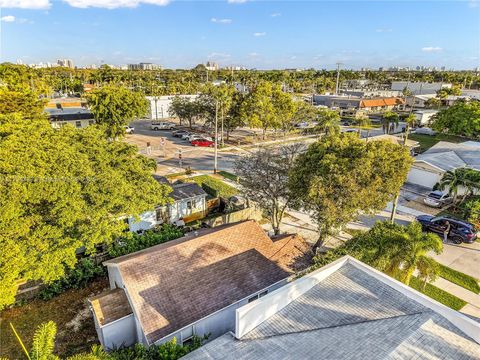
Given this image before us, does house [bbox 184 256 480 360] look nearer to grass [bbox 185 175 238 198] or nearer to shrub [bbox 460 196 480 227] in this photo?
shrub [bbox 460 196 480 227]

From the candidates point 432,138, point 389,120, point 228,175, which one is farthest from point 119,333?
point 432,138

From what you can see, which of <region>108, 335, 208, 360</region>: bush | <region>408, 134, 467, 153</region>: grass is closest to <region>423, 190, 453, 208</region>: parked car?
<region>108, 335, 208, 360</region>: bush

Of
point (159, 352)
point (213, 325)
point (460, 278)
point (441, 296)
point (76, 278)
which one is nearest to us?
point (159, 352)

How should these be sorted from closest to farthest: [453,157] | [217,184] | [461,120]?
[217,184]
[453,157]
[461,120]

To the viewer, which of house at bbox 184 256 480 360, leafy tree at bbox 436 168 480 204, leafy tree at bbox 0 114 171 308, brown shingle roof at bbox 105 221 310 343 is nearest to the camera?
house at bbox 184 256 480 360

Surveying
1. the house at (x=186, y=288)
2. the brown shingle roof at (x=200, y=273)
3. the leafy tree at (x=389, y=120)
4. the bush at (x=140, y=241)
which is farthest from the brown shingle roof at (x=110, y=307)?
the leafy tree at (x=389, y=120)

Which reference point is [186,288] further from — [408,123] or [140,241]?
[408,123]
